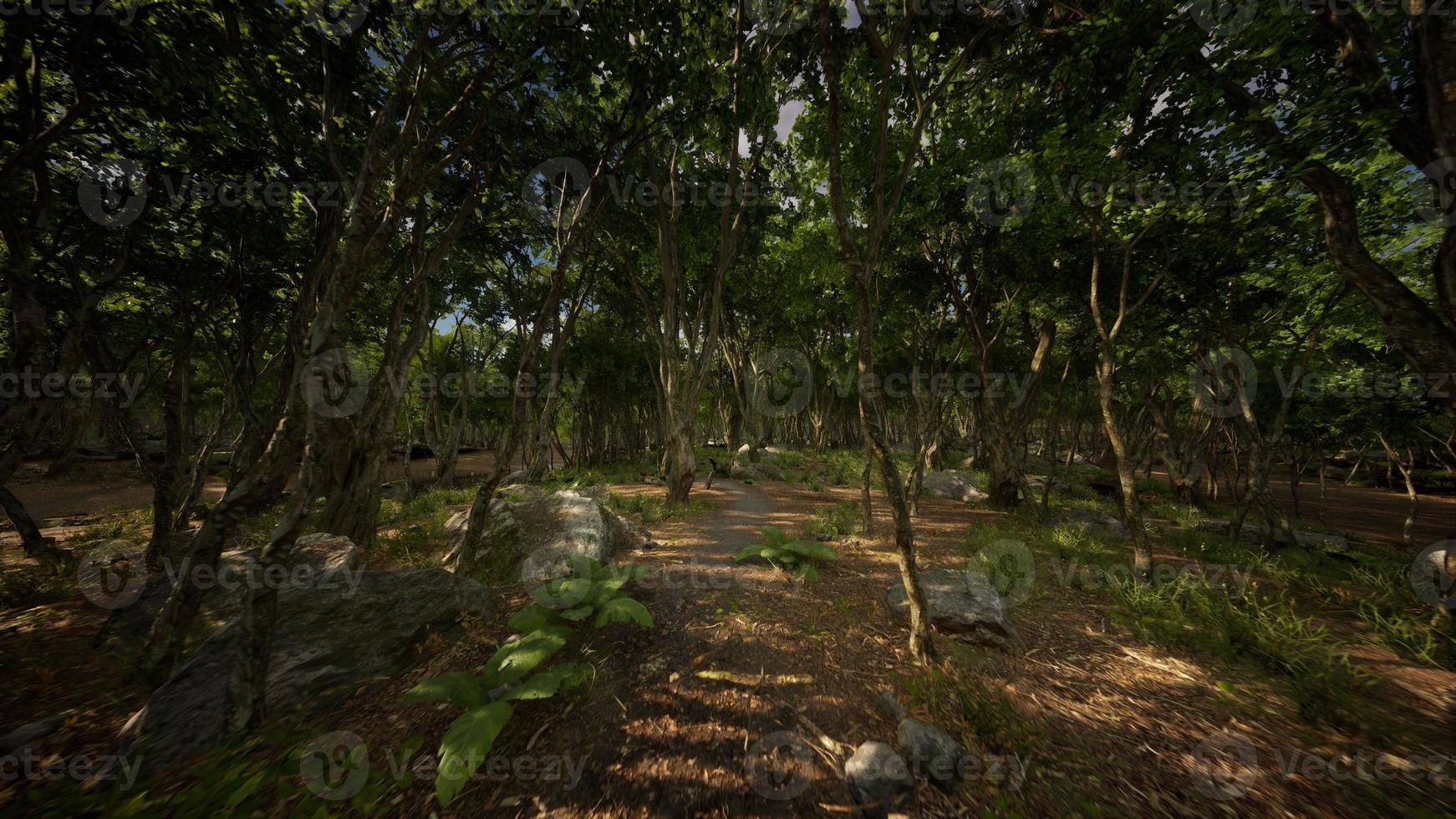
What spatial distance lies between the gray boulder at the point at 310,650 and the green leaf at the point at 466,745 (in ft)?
7.22

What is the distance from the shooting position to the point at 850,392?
32.2m

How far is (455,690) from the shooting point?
3430 millimetres

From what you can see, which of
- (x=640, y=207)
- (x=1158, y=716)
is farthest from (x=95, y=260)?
(x=1158, y=716)

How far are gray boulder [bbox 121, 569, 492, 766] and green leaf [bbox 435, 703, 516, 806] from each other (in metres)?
2.20

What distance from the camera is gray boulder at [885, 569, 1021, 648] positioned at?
5.12 metres

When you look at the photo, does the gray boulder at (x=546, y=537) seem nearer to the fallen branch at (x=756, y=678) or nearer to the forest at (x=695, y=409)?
the forest at (x=695, y=409)

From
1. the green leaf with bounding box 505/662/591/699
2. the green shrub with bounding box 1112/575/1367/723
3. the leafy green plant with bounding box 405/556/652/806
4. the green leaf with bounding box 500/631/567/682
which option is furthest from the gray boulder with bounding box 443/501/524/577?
the green shrub with bounding box 1112/575/1367/723

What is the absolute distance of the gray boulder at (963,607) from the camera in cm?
512

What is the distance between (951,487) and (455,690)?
1716 cm

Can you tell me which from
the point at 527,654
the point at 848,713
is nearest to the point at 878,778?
the point at 848,713

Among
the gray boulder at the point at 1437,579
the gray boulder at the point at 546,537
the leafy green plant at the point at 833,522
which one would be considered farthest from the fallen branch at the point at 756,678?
the gray boulder at the point at 1437,579

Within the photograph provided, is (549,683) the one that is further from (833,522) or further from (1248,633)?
(1248,633)

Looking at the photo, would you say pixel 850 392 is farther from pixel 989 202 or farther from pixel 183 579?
pixel 183 579

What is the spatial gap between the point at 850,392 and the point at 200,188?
31688 millimetres
